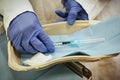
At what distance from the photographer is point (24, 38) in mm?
783

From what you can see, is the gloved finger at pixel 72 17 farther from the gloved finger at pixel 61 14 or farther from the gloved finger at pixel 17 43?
the gloved finger at pixel 17 43

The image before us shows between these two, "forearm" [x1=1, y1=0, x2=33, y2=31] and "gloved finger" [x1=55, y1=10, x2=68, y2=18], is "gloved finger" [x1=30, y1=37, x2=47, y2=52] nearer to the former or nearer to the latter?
"forearm" [x1=1, y1=0, x2=33, y2=31]

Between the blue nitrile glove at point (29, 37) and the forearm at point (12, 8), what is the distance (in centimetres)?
8

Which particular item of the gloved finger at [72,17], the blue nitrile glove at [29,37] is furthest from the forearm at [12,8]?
the gloved finger at [72,17]

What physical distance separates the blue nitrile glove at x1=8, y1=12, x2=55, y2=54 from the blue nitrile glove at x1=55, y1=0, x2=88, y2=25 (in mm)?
180

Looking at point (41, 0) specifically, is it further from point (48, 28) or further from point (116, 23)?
point (116, 23)

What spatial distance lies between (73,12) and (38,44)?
30 centimetres

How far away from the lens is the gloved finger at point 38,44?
765 mm

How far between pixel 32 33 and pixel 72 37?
197 millimetres

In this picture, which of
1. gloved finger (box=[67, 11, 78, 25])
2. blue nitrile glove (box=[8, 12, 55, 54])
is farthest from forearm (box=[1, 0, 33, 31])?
gloved finger (box=[67, 11, 78, 25])

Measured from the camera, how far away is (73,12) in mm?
979

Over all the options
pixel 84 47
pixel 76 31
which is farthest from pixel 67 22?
pixel 84 47

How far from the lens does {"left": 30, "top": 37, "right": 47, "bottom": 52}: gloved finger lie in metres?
0.77

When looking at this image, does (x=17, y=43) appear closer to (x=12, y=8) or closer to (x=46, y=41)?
(x=46, y=41)
